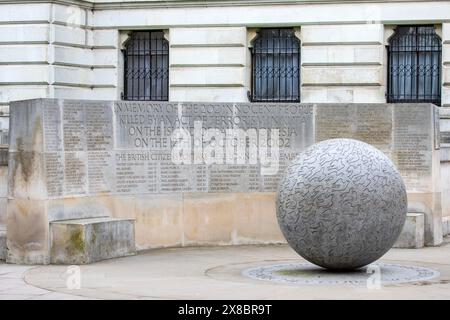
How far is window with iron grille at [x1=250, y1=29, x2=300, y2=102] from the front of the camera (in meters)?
28.4

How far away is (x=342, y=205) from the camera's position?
44.8ft

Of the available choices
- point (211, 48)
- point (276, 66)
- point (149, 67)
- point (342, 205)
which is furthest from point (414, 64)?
point (342, 205)

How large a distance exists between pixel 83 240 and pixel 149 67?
521 inches

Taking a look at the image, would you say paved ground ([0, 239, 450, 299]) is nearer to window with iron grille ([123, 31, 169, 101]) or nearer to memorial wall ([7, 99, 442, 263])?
memorial wall ([7, 99, 442, 263])

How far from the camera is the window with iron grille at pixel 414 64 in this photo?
2750 centimetres

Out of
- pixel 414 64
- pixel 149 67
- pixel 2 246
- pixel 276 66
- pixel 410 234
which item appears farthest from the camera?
pixel 149 67

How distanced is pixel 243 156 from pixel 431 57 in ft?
32.5

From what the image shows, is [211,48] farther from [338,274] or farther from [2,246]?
[338,274]

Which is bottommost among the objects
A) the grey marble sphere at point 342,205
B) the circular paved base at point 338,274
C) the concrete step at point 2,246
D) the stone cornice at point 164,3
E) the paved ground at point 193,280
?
the paved ground at point 193,280

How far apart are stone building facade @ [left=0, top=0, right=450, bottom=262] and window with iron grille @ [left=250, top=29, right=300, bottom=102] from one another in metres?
0.06

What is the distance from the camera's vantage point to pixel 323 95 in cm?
2777

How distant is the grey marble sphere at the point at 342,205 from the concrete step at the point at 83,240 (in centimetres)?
393

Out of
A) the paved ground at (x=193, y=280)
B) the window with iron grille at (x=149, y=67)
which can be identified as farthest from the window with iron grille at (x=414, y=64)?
the paved ground at (x=193, y=280)

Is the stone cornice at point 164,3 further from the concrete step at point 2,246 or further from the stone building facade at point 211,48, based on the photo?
the concrete step at point 2,246
